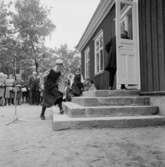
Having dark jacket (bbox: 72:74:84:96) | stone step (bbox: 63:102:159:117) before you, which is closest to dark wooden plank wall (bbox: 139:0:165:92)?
stone step (bbox: 63:102:159:117)

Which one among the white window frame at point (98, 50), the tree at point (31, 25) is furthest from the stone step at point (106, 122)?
the tree at point (31, 25)

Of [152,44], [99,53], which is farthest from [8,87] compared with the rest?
[152,44]

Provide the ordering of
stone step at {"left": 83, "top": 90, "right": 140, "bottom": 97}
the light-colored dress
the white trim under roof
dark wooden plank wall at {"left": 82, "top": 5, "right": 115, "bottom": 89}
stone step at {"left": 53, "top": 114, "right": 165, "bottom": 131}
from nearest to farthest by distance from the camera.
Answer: stone step at {"left": 53, "top": 114, "right": 165, "bottom": 131}
stone step at {"left": 83, "top": 90, "right": 140, "bottom": 97}
the white trim under roof
dark wooden plank wall at {"left": 82, "top": 5, "right": 115, "bottom": 89}
the light-colored dress

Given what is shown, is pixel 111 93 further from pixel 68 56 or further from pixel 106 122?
pixel 68 56

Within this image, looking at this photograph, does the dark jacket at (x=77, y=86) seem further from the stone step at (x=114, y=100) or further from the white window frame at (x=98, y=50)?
the stone step at (x=114, y=100)

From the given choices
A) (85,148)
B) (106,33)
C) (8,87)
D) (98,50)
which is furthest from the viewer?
(8,87)

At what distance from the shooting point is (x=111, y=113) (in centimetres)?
364

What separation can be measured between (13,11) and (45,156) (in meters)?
18.6

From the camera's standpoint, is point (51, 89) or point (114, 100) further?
point (51, 89)

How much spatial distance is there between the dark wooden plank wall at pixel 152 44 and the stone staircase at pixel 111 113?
0.43 metres

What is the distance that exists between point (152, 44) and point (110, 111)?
5.84ft

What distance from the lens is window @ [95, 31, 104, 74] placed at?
7906mm

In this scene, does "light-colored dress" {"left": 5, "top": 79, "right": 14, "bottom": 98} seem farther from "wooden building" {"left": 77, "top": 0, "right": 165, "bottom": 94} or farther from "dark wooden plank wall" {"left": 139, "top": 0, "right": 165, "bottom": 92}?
"dark wooden plank wall" {"left": 139, "top": 0, "right": 165, "bottom": 92}

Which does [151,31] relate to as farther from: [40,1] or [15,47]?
[40,1]
